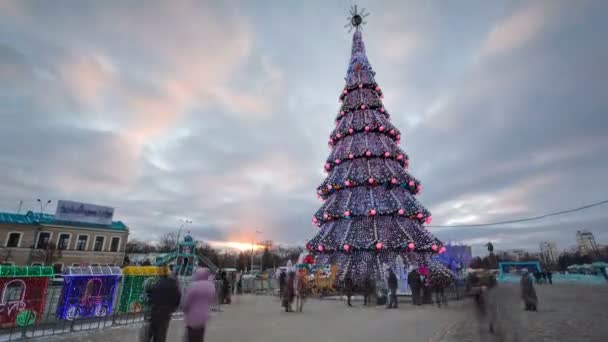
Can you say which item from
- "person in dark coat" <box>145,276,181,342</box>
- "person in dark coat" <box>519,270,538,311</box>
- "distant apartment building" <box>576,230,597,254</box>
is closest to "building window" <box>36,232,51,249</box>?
"person in dark coat" <box>145,276,181,342</box>

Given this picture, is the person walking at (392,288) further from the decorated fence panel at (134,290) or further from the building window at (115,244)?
the building window at (115,244)

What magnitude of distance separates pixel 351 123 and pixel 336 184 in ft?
15.1

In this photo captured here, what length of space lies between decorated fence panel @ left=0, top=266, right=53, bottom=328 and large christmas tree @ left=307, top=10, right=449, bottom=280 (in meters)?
12.2

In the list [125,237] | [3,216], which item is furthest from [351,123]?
[3,216]

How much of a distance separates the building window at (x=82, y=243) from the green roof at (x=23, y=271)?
112 ft

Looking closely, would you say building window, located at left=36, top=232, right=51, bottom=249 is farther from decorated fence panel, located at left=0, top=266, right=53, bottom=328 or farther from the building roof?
decorated fence panel, located at left=0, top=266, right=53, bottom=328

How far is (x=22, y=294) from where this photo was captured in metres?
6.50

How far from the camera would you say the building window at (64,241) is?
106 ft

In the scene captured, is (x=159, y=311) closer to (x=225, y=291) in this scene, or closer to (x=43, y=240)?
(x=225, y=291)

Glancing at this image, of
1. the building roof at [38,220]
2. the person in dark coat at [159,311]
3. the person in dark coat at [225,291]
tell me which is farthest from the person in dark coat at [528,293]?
the building roof at [38,220]

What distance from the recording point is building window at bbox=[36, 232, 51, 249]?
31.1 meters

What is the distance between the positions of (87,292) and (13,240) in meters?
34.0

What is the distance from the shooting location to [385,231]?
1591 cm

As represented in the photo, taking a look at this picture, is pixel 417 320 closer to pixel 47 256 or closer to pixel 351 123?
pixel 351 123
